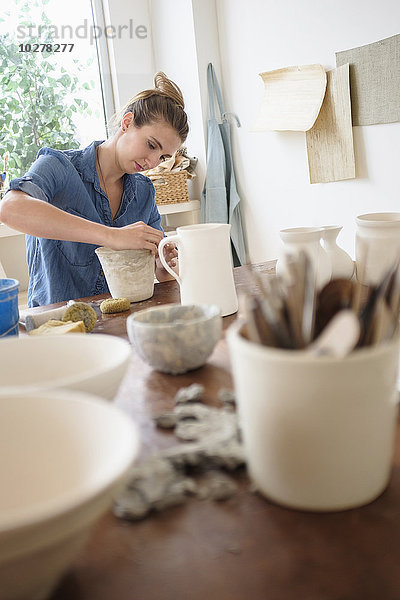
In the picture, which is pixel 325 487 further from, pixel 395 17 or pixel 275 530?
pixel 395 17

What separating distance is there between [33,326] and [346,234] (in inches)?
64.0

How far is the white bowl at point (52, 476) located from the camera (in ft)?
1.05

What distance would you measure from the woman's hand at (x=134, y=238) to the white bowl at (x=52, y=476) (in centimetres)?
91

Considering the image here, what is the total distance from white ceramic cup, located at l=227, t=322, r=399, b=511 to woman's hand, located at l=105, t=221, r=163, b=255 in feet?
2.96

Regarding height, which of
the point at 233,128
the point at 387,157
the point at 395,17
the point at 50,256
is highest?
the point at 395,17

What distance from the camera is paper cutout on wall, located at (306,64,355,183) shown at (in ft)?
7.36

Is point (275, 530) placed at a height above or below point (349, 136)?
below

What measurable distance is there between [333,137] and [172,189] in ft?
3.31

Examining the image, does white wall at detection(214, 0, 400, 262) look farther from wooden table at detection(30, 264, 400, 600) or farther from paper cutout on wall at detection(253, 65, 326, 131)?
wooden table at detection(30, 264, 400, 600)

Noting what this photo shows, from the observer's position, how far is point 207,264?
1.06 m

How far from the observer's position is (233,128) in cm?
300

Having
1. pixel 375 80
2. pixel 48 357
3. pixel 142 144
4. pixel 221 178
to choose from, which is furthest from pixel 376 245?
pixel 221 178

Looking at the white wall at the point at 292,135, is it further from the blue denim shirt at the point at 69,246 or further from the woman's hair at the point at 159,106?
the blue denim shirt at the point at 69,246

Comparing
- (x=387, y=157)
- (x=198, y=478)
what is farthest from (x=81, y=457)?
(x=387, y=157)
